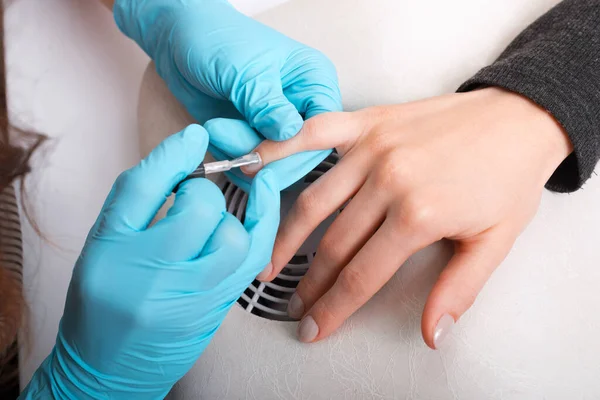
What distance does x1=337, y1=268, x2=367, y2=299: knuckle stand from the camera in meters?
0.78

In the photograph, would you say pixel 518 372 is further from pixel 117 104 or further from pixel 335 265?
pixel 117 104

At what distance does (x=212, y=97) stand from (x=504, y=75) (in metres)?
0.62

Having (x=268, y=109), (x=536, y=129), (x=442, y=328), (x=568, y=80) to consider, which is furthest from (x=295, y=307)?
(x=568, y=80)

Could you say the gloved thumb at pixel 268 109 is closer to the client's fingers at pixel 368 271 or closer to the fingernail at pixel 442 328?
the client's fingers at pixel 368 271

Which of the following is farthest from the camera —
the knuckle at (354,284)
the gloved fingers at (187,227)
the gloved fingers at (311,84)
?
the gloved fingers at (311,84)

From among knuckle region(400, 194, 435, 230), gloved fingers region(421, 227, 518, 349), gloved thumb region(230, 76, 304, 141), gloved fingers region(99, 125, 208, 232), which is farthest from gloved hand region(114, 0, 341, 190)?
gloved fingers region(421, 227, 518, 349)

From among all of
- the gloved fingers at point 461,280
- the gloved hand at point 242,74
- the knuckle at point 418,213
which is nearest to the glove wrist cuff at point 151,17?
the gloved hand at point 242,74

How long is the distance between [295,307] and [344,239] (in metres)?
0.18

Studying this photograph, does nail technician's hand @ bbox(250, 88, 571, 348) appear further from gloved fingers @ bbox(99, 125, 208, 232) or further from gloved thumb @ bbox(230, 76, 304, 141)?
gloved fingers @ bbox(99, 125, 208, 232)

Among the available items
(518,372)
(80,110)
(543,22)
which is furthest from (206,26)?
(518,372)

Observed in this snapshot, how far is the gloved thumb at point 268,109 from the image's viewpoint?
796mm

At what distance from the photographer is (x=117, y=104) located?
134 centimetres

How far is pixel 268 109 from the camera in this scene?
819 millimetres

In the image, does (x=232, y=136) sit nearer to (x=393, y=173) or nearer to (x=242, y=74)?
(x=242, y=74)
